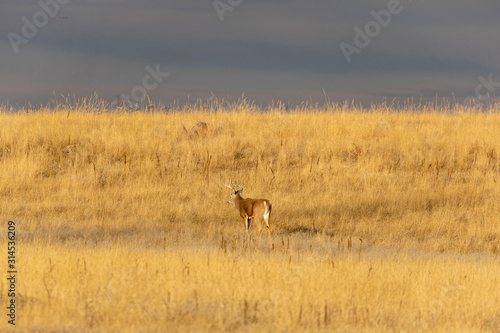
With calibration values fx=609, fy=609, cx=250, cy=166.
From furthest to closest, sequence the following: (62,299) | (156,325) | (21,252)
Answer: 1. (21,252)
2. (62,299)
3. (156,325)

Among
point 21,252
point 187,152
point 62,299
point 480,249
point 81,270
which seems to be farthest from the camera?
point 187,152

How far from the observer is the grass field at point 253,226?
20.9 feet

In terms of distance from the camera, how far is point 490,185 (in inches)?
565

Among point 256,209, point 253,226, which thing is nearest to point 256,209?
point 256,209

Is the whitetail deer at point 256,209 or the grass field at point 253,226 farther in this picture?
the whitetail deer at point 256,209

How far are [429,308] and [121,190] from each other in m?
A: 8.98

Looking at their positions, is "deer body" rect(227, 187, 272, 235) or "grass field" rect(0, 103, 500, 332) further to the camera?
"deer body" rect(227, 187, 272, 235)

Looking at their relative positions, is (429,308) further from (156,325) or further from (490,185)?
(490,185)

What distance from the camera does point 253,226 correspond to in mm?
12336

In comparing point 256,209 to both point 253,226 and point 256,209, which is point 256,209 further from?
point 253,226

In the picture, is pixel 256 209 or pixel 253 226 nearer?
pixel 256 209

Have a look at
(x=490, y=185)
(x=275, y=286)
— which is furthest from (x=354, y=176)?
(x=275, y=286)

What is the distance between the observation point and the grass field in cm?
638

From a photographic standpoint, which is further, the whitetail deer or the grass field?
the whitetail deer
